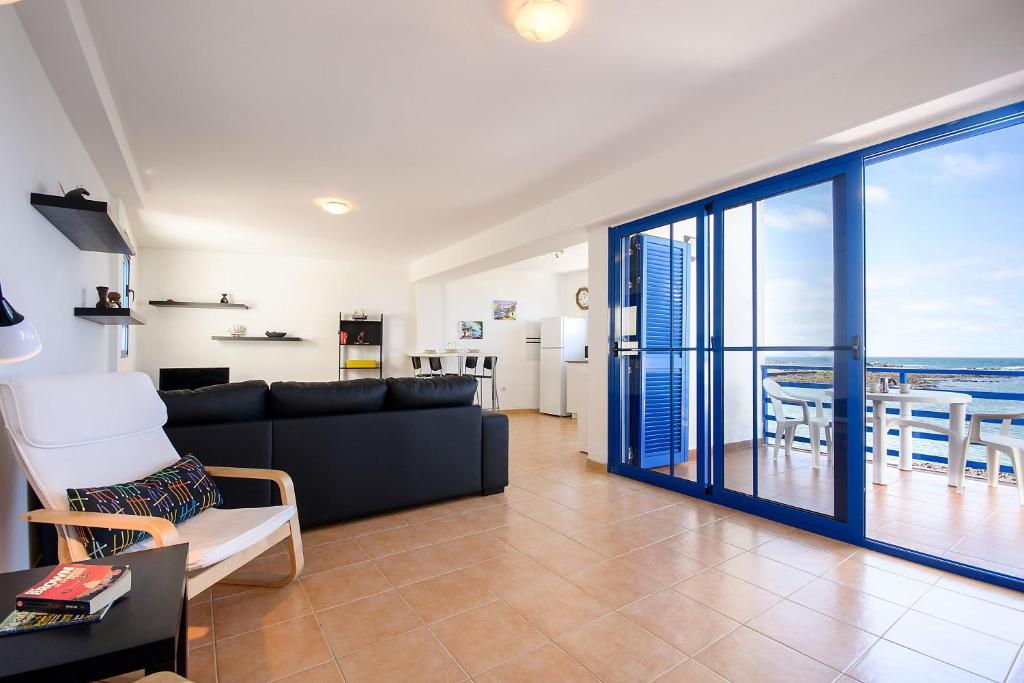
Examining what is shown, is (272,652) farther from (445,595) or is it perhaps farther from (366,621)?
(445,595)

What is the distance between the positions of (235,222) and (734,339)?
5366 millimetres

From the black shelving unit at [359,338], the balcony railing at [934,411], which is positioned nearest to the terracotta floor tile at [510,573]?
the balcony railing at [934,411]

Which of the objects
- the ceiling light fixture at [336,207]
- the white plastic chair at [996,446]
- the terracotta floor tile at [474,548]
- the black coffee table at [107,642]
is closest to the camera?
the black coffee table at [107,642]

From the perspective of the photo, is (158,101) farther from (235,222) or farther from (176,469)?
(235,222)

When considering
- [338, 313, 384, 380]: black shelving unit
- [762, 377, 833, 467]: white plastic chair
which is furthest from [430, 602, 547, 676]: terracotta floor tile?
[338, 313, 384, 380]: black shelving unit

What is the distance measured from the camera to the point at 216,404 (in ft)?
8.61

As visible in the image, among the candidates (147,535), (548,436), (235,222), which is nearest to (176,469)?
(147,535)

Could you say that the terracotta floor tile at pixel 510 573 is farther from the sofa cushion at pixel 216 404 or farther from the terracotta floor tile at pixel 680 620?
the sofa cushion at pixel 216 404

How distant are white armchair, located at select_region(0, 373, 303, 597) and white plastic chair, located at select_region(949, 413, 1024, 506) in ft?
15.5

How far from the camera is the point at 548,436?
6.20 m

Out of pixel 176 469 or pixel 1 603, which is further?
pixel 176 469

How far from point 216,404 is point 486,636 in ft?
6.28

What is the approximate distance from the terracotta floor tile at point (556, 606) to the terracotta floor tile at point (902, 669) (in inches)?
34.9

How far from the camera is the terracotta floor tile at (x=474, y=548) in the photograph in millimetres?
2490
